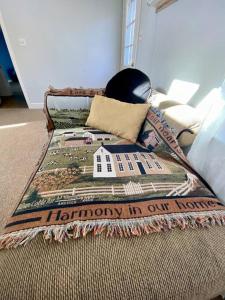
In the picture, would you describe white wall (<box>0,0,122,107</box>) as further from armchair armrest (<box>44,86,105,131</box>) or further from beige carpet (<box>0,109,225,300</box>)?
beige carpet (<box>0,109,225,300</box>)

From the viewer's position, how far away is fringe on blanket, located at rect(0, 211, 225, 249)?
502 mm

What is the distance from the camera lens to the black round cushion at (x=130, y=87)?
4.46 feet

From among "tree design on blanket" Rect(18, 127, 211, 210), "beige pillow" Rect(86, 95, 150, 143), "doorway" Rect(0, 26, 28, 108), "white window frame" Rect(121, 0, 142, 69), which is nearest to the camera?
"tree design on blanket" Rect(18, 127, 211, 210)

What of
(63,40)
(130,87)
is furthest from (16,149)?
(63,40)

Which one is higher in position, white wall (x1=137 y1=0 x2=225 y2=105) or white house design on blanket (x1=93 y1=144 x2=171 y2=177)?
white wall (x1=137 y1=0 x2=225 y2=105)

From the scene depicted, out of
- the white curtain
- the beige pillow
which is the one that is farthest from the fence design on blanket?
the beige pillow

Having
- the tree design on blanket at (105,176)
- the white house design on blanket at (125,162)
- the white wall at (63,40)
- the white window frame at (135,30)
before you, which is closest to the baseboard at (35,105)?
the white wall at (63,40)

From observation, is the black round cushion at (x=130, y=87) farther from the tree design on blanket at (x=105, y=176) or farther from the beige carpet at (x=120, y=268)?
the beige carpet at (x=120, y=268)

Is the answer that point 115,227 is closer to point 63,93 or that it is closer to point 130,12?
point 63,93

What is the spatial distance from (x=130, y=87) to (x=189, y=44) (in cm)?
53

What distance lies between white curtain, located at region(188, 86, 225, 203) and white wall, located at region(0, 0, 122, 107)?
9.84 feet

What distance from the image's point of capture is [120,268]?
457mm

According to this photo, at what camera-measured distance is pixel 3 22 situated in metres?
2.66

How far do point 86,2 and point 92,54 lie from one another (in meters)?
0.76
